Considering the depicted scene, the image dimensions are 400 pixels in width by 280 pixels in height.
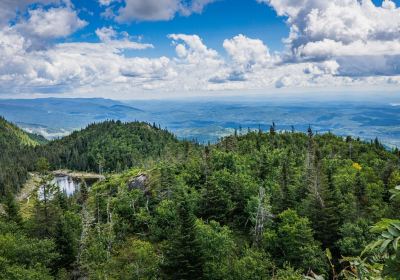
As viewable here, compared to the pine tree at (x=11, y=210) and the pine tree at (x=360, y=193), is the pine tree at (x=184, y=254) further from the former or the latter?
the pine tree at (x=11, y=210)

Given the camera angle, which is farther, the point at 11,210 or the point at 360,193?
the point at 11,210

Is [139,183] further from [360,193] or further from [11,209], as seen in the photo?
[360,193]

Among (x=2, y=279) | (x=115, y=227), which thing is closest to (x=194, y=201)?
(x=115, y=227)

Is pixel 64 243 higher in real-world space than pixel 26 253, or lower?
lower

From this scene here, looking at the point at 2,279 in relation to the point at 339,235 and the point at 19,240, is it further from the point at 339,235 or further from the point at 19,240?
the point at 339,235

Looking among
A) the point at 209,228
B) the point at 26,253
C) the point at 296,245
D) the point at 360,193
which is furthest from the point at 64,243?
the point at 360,193

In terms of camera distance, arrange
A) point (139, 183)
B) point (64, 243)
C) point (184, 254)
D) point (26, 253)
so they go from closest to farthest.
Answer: point (184, 254) → point (26, 253) → point (64, 243) → point (139, 183)

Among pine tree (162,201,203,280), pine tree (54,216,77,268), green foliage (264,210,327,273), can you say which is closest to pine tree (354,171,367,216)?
green foliage (264,210,327,273)

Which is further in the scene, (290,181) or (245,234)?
(290,181)
